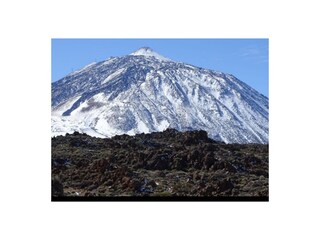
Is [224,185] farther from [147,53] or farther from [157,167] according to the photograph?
[147,53]

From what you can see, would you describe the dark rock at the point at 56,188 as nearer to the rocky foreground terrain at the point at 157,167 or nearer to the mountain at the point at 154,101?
the rocky foreground terrain at the point at 157,167

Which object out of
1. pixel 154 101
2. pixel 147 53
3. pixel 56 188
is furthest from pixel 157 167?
pixel 147 53

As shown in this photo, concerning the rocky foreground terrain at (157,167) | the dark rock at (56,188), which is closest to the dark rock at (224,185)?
the rocky foreground terrain at (157,167)
